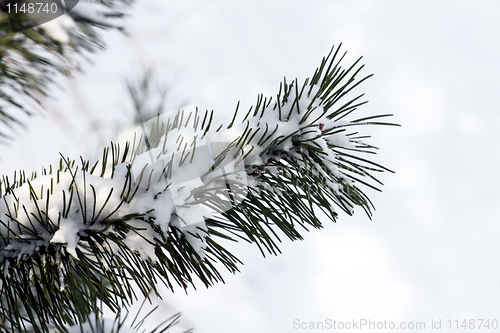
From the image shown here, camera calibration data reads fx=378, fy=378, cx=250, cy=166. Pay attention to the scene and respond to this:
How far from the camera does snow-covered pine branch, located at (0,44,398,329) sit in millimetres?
533

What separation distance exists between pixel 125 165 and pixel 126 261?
0.51 feet

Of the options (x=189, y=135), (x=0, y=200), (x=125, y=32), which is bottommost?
(x=0, y=200)

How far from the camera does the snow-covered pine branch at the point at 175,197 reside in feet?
1.75

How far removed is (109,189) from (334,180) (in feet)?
1.14

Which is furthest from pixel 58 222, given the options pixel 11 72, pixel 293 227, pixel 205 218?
pixel 11 72

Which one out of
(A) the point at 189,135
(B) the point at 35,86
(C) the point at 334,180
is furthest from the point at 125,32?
(C) the point at 334,180

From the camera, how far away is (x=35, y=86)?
1002 mm

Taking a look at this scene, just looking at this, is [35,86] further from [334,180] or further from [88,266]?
[334,180]

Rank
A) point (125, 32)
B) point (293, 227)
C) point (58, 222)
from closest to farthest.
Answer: point (58, 222) → point (293, 227) → point (125, 32)

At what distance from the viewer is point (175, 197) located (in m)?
0.54

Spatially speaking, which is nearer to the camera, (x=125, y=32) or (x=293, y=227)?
(x=293, y=227)

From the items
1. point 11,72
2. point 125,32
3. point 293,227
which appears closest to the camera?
point 293,227

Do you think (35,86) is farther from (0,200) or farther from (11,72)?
(0,200)

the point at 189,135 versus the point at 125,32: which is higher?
the point at 125,32
